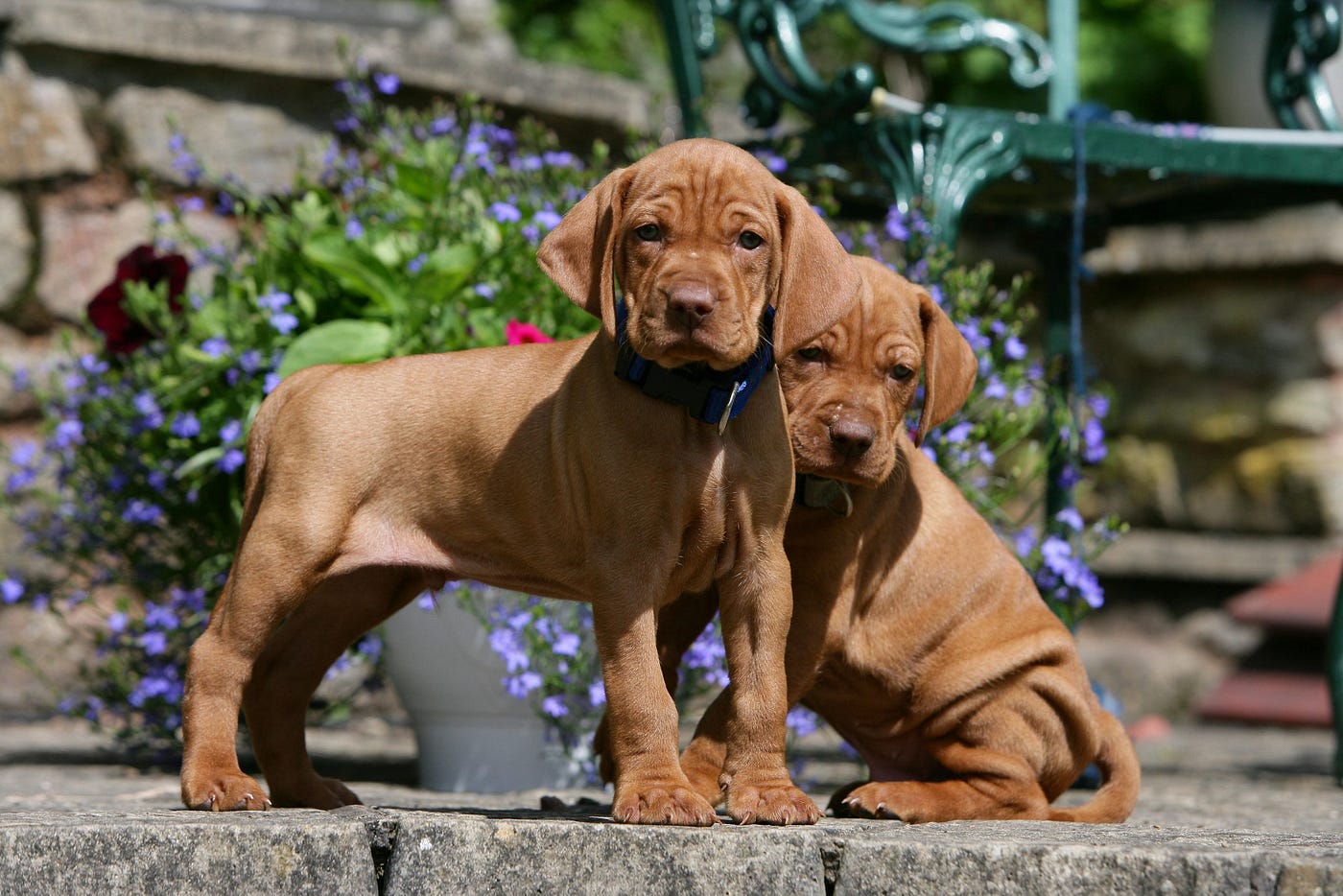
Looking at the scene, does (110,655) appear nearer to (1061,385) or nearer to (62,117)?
(62,117)

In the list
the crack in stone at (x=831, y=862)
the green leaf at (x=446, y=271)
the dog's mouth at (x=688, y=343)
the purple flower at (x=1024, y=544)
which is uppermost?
the green leaf at (x=446, y=271)

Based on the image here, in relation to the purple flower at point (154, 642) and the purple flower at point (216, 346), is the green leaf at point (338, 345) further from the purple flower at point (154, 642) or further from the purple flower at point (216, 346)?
the purple flower at point (154, 642)

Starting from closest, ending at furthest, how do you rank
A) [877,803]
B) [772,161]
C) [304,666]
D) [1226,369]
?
[877,803], [304,666], [772,161], [1226,369]

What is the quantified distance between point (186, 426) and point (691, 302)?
7.06ft

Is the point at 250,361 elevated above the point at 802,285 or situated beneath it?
situated beneath

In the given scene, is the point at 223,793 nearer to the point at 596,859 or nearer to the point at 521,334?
the point at 596,859

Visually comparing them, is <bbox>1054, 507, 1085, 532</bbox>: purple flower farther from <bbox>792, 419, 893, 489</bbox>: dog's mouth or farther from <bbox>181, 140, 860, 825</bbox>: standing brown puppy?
<bbox>181, 140, 860, 825</bbox>: standing brown puppy

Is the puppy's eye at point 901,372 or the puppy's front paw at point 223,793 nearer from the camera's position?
the puppy's front paw at point 223,793

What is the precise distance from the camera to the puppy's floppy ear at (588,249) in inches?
126

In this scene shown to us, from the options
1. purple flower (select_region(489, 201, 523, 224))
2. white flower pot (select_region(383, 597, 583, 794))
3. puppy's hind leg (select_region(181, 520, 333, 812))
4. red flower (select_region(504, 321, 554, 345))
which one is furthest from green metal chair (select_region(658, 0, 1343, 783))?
puppy's hind leg (select_region(181, 520, 333, 812))

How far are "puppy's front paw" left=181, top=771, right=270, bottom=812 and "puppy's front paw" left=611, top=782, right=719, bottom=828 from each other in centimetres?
77

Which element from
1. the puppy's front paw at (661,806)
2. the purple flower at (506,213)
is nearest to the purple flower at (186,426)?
the purple flower at (506,213)

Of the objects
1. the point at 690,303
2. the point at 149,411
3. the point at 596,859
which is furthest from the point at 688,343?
the point at 149,411

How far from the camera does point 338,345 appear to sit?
4.48m
